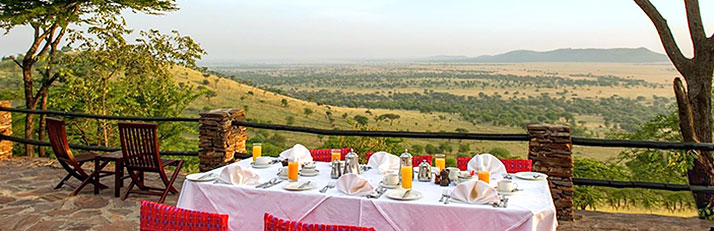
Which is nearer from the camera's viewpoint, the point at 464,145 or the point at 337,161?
the point at 337,161

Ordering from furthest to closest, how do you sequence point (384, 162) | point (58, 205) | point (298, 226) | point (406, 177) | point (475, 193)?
1. point (58, 205)
2. point (384, 162)
3. point (406, 177)
4. point (475, 193)
5. point (298, 226)

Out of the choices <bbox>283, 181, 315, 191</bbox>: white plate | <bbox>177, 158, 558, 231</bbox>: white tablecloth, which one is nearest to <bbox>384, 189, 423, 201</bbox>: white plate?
<bbox>177, 158, 558, 231</bbox>: white tablecloth

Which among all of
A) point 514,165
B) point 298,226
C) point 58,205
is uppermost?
point 298,226

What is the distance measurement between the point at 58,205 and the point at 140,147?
1038 millimetres

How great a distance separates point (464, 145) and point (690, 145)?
2652cm

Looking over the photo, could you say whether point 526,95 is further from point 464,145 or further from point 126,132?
point 126,132

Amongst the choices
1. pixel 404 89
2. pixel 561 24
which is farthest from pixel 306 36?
pixel 561 24

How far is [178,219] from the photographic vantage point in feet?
7.62

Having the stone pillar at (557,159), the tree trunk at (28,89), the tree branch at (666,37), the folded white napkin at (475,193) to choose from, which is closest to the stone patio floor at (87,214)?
the stone pillar at (557,159)

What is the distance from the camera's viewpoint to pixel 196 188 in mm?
3461

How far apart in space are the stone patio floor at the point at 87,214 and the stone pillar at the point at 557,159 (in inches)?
7.6

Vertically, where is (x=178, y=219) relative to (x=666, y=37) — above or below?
Result: below

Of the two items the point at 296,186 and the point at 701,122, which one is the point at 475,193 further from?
the point at 701,122

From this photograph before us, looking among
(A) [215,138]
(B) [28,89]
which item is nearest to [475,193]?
(A) [215,138]
